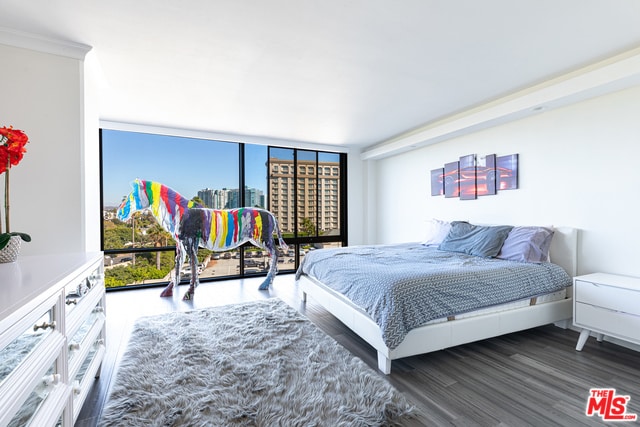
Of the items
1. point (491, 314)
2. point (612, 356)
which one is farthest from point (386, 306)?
point (612, 356)

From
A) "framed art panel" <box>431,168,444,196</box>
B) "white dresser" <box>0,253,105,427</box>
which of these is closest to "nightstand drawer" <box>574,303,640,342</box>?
"framed art panel" <box>431,168,444,196</box>

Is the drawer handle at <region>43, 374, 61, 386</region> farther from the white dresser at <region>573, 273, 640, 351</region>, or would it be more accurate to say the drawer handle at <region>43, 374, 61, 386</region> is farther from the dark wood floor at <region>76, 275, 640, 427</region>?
the white dresser at <region>573, 273, 640, 351</region>

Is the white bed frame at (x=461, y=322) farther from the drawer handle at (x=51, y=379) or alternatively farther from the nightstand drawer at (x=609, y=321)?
the drawer handle at (x=51, y=379)

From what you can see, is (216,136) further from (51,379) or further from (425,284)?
(51,379)

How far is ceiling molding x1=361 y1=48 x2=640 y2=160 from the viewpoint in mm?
2424

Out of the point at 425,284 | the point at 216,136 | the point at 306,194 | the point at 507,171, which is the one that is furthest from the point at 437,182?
the point at 216,136

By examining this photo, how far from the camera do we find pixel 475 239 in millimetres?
3393

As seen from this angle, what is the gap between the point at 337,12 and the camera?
75.0 inches

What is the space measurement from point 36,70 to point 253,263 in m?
3.77

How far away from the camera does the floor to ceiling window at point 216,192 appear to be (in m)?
4.43

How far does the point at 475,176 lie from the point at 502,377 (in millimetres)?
2669

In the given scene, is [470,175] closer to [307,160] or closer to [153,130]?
[307,160]

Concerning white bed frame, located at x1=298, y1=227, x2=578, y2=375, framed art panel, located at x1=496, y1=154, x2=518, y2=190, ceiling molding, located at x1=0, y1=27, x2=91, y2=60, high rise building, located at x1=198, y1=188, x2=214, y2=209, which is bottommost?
white bed frame, located at x1=298, y1=227, x2=578, y2=375

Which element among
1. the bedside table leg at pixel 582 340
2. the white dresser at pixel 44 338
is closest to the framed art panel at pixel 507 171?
the bedside table leg at pixel 582 340
